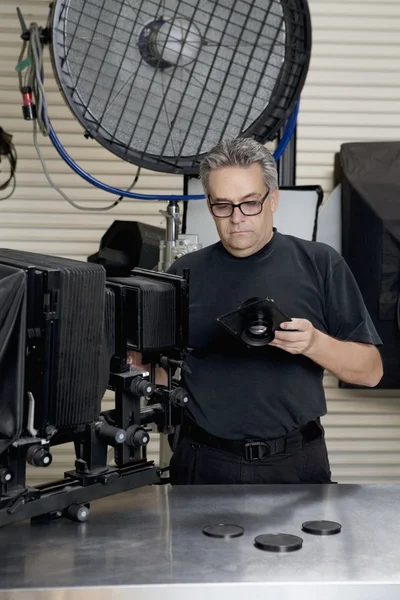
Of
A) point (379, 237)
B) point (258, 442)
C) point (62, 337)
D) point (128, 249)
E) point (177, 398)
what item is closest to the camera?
point (62, 337)

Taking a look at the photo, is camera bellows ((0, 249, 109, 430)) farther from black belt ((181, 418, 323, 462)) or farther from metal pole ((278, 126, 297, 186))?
metal pole ((278, 126, 297, 186))

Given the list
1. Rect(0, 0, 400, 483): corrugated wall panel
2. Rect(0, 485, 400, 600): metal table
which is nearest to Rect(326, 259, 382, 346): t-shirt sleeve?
Rect(0, 485, 400, 600): metal table

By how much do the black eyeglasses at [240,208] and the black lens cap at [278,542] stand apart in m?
0.94

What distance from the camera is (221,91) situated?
2.44 m

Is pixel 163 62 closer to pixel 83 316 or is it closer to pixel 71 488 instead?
pixel 83 316

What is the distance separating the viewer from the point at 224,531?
1.68 meters

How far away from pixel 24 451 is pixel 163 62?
47.4 inches

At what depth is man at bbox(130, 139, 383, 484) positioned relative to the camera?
7.50ft

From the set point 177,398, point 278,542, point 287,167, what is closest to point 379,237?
point 287,167

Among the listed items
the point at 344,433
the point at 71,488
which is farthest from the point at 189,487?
the point at 344,433

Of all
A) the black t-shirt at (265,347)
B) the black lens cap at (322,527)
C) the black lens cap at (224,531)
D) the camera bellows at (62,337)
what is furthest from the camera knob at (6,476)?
the black t-shirt at (265,347)

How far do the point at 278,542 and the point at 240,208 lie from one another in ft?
3.21

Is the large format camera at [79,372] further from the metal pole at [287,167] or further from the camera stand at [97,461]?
the metal pole at [287,167]

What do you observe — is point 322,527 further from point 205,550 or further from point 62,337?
point 62,337
